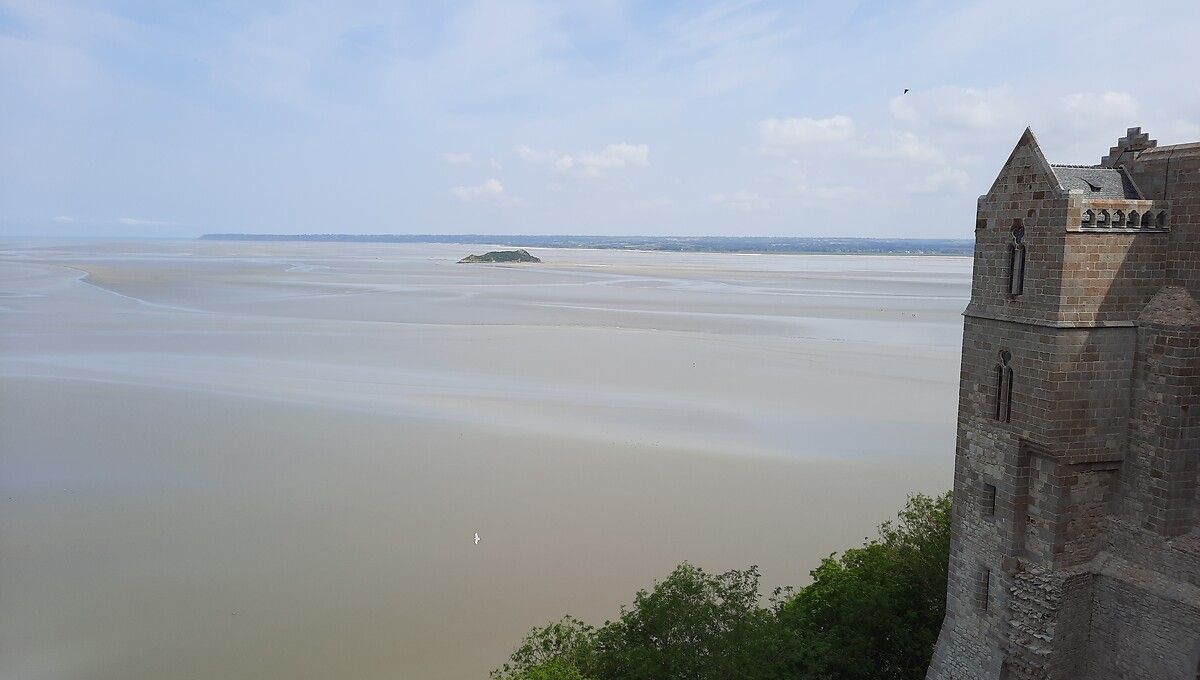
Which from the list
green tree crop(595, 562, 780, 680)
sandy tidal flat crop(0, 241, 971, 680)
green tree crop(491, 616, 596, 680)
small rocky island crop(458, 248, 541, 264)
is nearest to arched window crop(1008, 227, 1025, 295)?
green tree crop(595, 562, 780, 680)

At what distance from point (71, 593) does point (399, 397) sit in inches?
718

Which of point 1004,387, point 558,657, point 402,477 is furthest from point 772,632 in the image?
point 402,477

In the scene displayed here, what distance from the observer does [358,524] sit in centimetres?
2378

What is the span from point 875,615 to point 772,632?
8.57 feet

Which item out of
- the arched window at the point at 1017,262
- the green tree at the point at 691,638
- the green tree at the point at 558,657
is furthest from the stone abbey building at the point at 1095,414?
the green tree at the point at 558,657

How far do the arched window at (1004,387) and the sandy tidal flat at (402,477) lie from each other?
10.3m

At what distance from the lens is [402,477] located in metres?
27.4

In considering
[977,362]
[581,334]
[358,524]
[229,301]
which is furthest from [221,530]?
[229,301]

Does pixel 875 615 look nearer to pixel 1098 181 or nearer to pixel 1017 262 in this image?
pixel 1017 262

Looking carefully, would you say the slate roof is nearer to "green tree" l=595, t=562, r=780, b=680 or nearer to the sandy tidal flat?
"green tree" l=595, t=562, r=780, b=680

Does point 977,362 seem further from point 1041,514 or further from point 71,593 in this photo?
point 71,593

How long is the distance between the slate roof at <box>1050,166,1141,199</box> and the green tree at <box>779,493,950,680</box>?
25.8 ft

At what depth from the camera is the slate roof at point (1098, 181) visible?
38.9ft

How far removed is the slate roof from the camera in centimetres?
1184
